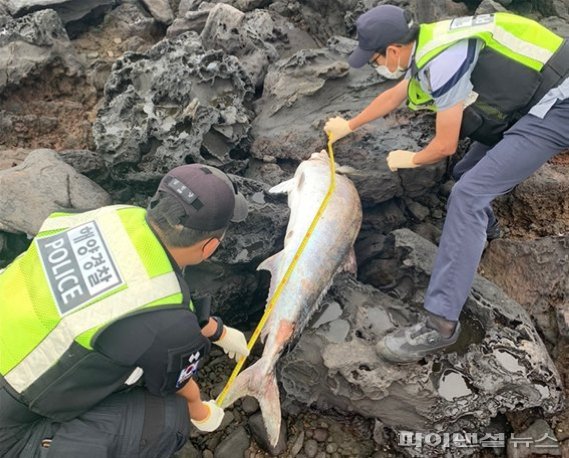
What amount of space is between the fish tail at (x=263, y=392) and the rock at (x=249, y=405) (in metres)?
0.40

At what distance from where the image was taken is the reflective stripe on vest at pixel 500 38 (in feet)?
11.9

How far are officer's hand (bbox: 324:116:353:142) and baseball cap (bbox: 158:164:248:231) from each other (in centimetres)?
186

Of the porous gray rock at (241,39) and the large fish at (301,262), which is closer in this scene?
the large fish at (301,262)

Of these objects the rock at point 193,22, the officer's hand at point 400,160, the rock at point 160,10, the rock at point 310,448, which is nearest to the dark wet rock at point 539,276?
the officer's hand at point 400,160

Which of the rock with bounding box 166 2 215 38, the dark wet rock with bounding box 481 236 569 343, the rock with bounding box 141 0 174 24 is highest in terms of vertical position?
the rock with bounding box 166 2 215 38

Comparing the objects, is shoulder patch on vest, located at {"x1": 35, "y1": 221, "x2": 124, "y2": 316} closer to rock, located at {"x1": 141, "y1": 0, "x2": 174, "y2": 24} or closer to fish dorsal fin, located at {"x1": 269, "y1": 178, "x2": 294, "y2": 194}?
fish dorsal fin, located at {"x1": 269, "y1": 178, "x2": 294, "y2": 194}

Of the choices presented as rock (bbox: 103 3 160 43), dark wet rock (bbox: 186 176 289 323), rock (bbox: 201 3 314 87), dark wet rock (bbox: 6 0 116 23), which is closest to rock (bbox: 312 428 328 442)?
dark wet rock (bbox: 186 176 289 323)

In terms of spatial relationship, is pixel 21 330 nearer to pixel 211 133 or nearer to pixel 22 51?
pixel 211 133

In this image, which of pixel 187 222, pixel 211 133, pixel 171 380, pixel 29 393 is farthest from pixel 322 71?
pixel 29 393

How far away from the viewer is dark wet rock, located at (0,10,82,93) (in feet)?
A: 19.6

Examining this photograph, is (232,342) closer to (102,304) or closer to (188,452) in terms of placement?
(188,452)

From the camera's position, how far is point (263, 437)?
3922 millimetres

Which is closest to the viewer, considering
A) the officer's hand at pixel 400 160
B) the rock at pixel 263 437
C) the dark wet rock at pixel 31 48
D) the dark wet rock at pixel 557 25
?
the rock at pixel 263 437

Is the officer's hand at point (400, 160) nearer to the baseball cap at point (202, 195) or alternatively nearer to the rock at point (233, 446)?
the baseball cap at point (202, 195)
